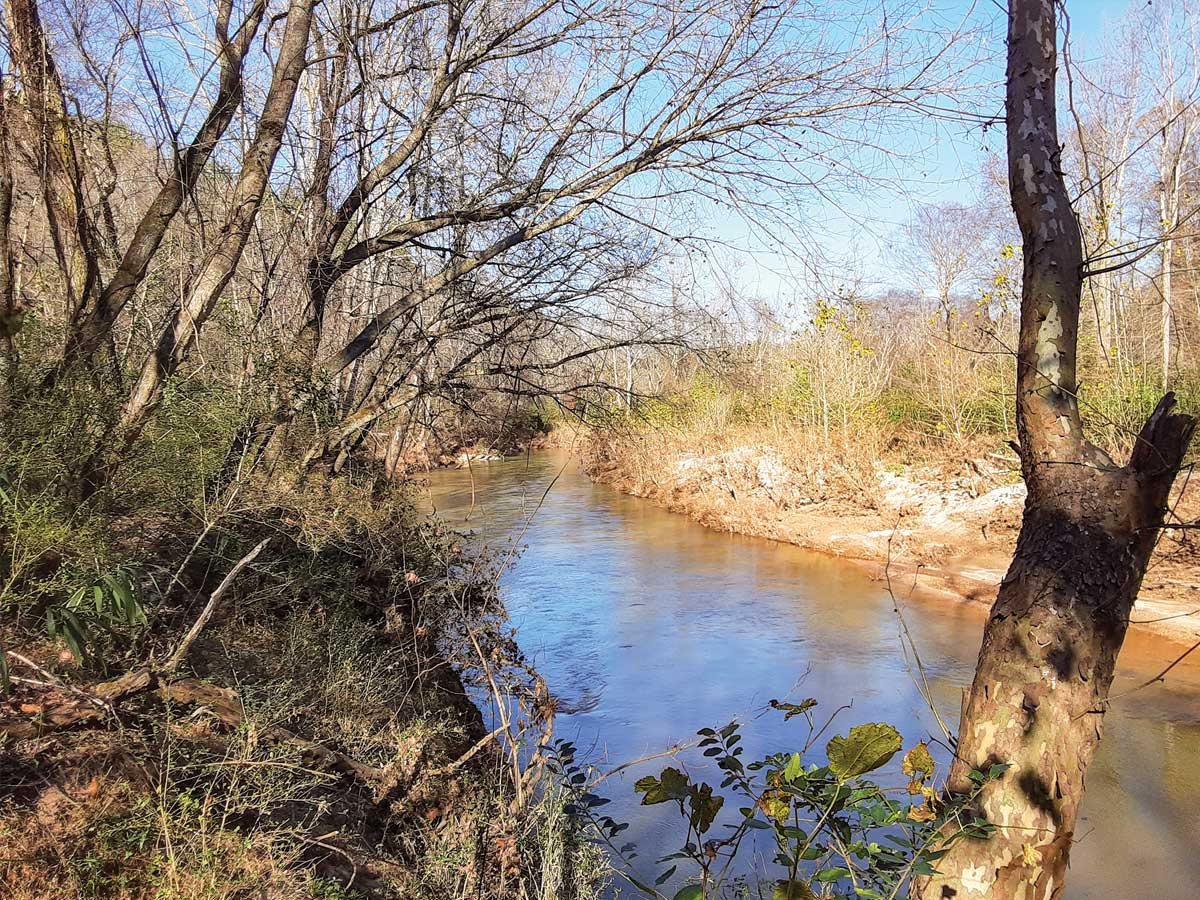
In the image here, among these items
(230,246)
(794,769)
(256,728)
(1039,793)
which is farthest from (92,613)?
(1039,793)

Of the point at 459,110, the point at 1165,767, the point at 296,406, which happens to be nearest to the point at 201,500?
→ the point at 296,406

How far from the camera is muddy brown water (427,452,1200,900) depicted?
510cm

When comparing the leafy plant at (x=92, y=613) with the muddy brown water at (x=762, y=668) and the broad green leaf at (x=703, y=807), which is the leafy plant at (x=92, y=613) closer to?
the broad green leaf at (x=703, y=807)

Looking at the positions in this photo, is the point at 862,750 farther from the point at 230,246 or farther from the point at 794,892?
the point at 230,246

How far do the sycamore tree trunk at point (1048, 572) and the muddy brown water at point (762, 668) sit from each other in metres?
1.90

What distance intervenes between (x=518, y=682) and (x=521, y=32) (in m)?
4.78

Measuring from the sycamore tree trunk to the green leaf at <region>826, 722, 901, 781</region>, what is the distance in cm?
47

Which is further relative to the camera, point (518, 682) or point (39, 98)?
point (518, 682)

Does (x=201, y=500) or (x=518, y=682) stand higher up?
(x=201, y=500)

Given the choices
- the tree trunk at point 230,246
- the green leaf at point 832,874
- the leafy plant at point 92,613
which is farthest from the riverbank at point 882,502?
the green leaf at point 832,874

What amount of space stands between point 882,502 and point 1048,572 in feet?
41.0

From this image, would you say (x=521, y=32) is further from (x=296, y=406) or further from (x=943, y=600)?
(x=943, y=600)

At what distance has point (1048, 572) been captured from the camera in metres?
2.17

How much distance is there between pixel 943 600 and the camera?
10.3 metres
